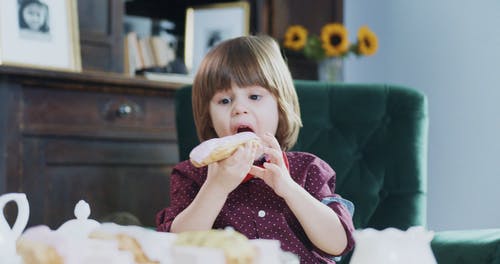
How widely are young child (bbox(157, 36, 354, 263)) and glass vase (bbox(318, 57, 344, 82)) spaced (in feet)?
4.54

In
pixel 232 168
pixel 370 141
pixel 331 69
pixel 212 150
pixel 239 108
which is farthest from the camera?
pixel 331 69

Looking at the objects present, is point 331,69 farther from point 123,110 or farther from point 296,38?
point 123,110

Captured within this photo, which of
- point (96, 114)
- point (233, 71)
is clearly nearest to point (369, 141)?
point (233, 71)

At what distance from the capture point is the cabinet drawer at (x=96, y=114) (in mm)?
1957

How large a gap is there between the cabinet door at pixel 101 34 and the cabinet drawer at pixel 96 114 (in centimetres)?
20

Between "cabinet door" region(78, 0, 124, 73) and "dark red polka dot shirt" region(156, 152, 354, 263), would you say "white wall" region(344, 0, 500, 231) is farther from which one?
"dark red polka dot shirt" region(156, 152, 354, 263)

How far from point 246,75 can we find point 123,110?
950 mm

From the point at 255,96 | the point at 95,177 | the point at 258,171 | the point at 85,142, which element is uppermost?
the point at 255,96

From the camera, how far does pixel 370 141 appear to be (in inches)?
66.6

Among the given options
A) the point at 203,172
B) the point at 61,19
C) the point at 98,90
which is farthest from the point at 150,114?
the point at 203,172

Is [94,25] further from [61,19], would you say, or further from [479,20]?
[479,20]

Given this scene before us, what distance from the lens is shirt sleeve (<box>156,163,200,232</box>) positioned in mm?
1287

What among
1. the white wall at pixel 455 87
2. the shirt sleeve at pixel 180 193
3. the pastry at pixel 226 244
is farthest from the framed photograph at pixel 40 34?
the pastry at pixel 226 244

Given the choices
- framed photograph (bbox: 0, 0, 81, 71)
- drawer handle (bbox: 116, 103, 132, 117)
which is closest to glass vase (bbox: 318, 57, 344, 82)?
drawer handle (bbox: 116, 103, 132, 117)
